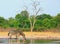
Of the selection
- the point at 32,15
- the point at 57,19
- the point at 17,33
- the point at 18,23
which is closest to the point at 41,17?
the point at 57,19

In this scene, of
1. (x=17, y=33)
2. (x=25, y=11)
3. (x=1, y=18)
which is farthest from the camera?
(x=1, y=18)

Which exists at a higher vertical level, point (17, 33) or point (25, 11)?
point (25, 11)

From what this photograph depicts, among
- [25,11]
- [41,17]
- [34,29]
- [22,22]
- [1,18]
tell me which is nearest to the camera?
[34,29]

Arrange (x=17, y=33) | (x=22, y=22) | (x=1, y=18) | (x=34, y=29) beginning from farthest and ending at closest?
(x=1, y=18) < (x=22, y=22) < (x=34, y=29) < (x=17, y=33)

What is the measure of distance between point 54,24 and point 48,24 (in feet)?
5.41

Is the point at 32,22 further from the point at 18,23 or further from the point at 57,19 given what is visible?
the point at 57,19

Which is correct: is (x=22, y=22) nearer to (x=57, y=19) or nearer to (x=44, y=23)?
(x=44, y=23)

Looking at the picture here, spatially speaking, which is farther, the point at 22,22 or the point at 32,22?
the point at 22,22

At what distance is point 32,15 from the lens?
6053cm

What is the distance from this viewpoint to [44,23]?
228 feet

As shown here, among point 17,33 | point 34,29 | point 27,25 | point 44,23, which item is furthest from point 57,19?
point 17,33

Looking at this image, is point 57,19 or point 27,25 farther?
point 57,19

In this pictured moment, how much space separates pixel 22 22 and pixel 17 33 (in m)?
37.3

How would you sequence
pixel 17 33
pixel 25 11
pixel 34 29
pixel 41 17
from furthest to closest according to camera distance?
pixel 41 17 < pixel 25 11 < pixel 34 29 < pixel 17 33
